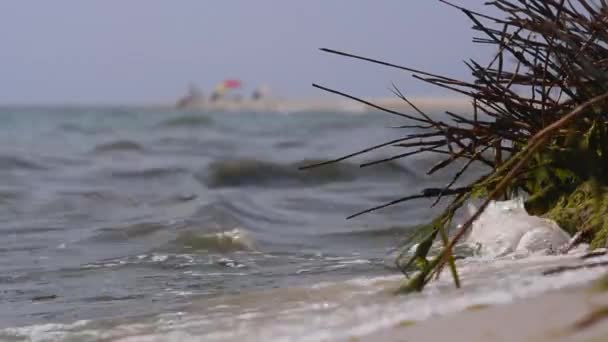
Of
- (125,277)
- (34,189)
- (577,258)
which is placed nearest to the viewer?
(577,258)

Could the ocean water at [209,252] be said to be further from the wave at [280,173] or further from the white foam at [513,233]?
the white foam at [513,233]

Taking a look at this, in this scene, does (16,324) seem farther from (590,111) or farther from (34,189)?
(34,189)

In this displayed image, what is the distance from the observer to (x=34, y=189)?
8.41 metres

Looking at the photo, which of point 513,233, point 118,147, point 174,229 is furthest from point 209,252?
point 118,147

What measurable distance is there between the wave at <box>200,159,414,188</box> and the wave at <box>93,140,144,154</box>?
354 cm

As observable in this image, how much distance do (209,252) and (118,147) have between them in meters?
9.77

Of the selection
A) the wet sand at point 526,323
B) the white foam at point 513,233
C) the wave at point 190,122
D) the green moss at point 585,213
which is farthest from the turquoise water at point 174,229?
the wave at point 190,122

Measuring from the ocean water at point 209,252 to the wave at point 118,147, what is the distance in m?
2.22

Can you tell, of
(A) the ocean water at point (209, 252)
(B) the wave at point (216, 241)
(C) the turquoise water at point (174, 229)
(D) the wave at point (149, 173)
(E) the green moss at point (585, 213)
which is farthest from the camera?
(D) the wave at point (149, 173)

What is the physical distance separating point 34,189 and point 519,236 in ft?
19.3

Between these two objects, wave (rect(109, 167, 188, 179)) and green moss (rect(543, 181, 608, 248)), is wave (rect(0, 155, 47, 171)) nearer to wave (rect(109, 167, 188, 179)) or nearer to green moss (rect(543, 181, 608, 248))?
wave (rect(109, 167, 188, 179))

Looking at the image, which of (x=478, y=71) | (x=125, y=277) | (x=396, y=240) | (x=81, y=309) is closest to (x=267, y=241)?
(x=396, y=240)

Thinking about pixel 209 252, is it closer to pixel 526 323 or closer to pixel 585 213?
pixel 585 213

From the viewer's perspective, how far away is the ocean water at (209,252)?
2.64 m
